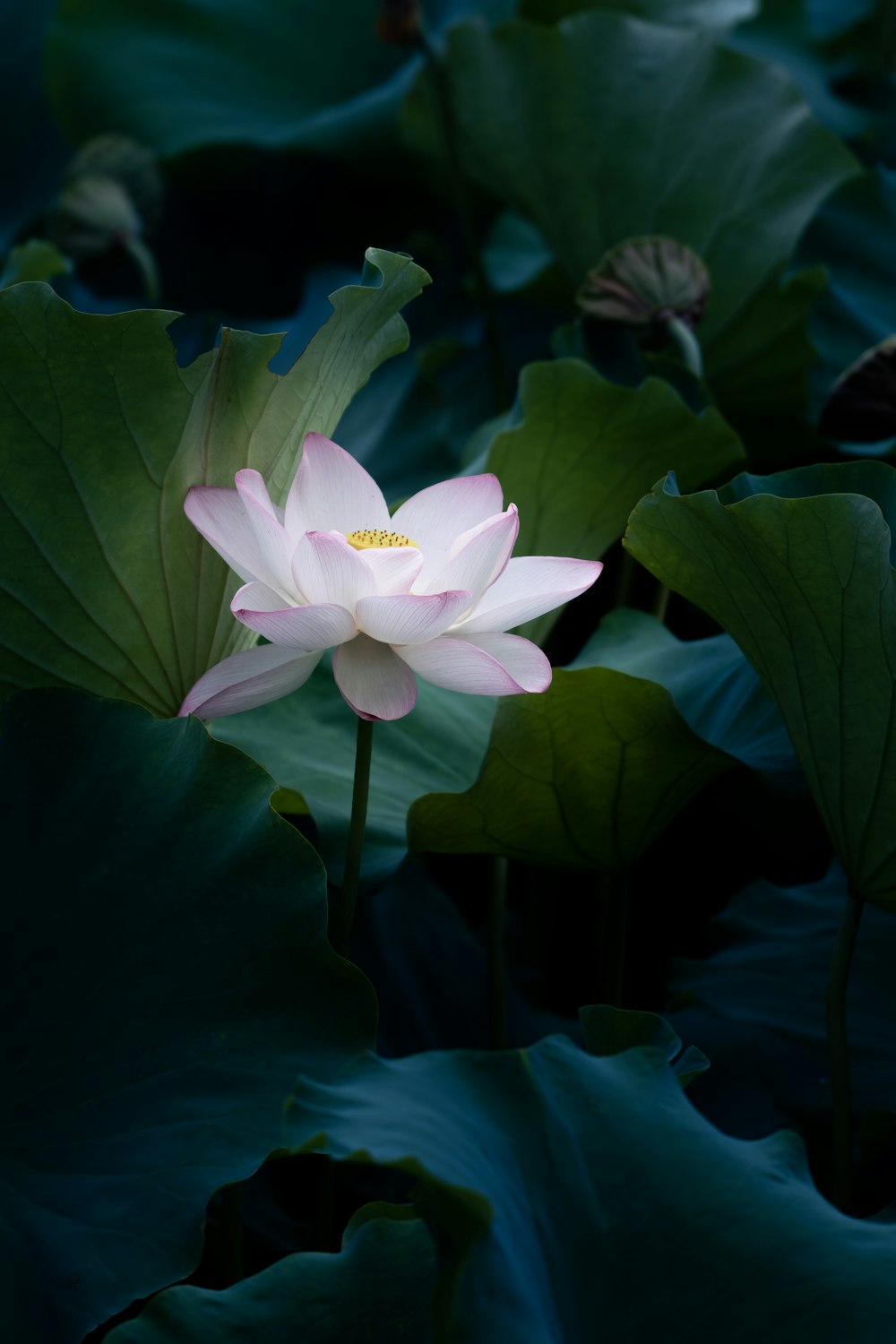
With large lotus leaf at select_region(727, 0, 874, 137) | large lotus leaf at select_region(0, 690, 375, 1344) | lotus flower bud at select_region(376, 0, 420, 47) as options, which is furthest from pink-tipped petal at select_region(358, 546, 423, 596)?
large lotus leaf at select_region(727, 0, 874, 137)

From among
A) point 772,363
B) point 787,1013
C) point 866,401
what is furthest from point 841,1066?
point 772,363

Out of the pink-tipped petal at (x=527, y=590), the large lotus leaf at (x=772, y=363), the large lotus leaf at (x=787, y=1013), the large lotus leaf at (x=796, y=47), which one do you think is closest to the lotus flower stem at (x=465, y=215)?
the large lotus leaf at (x=772, y=363)

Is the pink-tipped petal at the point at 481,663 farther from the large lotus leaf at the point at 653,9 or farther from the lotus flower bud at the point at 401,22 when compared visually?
the large lotus leaf at the point at 653,9

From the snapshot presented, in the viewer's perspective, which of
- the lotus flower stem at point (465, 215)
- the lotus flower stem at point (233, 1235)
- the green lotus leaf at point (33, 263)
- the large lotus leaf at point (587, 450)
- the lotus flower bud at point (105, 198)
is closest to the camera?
the lotus flower stem at point (233, 1235)

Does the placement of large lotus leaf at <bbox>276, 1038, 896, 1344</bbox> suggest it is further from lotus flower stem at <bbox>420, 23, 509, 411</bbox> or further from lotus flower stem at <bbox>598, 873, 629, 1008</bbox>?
lotus flower stem at <bbox>420, 23, 509, 411</bbox>

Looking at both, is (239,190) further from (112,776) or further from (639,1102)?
(639,1102)

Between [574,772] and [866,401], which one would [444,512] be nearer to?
[574,772]
